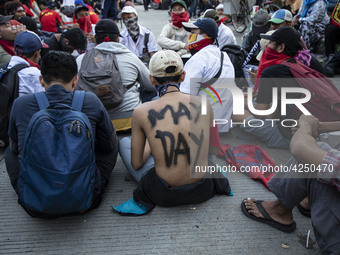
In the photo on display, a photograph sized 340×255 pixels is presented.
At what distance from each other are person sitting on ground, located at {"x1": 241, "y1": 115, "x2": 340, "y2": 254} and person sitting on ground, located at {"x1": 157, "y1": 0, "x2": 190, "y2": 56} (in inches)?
145

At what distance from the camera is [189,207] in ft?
8.43

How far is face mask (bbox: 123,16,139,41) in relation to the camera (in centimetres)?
548

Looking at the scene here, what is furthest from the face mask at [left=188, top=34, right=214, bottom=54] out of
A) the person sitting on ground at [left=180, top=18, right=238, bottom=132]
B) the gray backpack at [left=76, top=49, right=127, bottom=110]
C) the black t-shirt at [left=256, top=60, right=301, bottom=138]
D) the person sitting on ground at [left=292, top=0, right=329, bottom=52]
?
the person sitting on ground at [left=292, top=0, right=329, bottom=52]

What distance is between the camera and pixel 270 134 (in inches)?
142

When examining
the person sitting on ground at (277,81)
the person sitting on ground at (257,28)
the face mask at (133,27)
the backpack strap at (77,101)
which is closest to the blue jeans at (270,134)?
the person sitting on ground at (277,81)

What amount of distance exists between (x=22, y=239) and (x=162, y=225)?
Answer: 40.5 inches

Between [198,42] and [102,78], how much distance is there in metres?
1.23

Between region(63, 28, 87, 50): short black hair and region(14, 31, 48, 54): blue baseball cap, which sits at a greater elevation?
region(14, 31, 48, 54): blue baseball cap

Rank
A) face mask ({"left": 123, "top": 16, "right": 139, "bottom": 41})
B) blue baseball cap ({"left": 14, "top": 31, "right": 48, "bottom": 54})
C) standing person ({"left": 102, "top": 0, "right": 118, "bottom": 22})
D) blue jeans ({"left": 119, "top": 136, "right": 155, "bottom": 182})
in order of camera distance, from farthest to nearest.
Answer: standing person ({"left": 102, "top": 0, "right": 118, "bottom": 22}) → face mask ({"left": 123, "top": 16, "right": 139, "bottom": 41}) → blue baseball cap ({"left": 14, "top": 31, "right": 48, "bottom": 54}) → blue jeans ({"left": 119, "top": 136, "right": 155, "bottom": 182})

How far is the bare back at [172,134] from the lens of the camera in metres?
2.34

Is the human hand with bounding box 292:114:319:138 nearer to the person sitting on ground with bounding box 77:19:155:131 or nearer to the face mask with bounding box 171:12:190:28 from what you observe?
the person sitting on ground with bounding box 77:19:155:131

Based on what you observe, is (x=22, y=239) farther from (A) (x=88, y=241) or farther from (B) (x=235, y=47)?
(B) (x=235, y=47)

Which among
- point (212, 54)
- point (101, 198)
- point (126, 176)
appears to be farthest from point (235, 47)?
point (101, 198)

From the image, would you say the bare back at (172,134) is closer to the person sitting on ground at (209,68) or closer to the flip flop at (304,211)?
the flip flop at (304,211)
